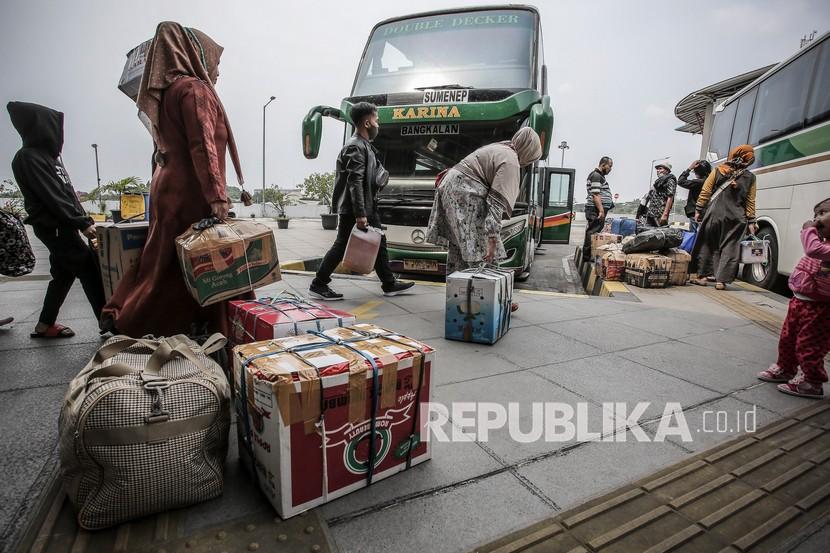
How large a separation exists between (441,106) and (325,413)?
206 inches

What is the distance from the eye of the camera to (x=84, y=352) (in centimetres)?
285

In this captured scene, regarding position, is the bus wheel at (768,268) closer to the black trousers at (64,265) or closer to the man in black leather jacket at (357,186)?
the man in black leather jacket at (357,186)

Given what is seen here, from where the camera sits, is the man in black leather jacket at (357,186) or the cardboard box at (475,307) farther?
the man in black leather jacket at (357,186)

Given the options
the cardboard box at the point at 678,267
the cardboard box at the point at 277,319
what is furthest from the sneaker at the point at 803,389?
the cardboard box at the point at 678,267

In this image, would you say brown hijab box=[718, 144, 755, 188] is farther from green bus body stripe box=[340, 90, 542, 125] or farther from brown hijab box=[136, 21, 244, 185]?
brown hijab box=[136, 21, 244, 185]

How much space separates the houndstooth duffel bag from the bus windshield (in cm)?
558

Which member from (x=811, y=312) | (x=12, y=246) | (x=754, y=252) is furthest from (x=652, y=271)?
(x=12, y=246)

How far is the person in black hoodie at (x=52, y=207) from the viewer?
2918 mm

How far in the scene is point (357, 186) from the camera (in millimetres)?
4320

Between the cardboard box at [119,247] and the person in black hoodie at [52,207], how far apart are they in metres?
0.42

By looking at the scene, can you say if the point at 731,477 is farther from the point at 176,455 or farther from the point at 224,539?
the point at 176,455

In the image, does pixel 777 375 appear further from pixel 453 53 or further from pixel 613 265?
pixel 453 53

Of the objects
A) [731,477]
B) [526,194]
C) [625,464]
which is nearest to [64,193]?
[625,464]

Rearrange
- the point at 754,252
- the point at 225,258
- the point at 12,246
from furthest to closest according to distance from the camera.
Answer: the point at 754,252
the point at 12,246
the point at 225,258
